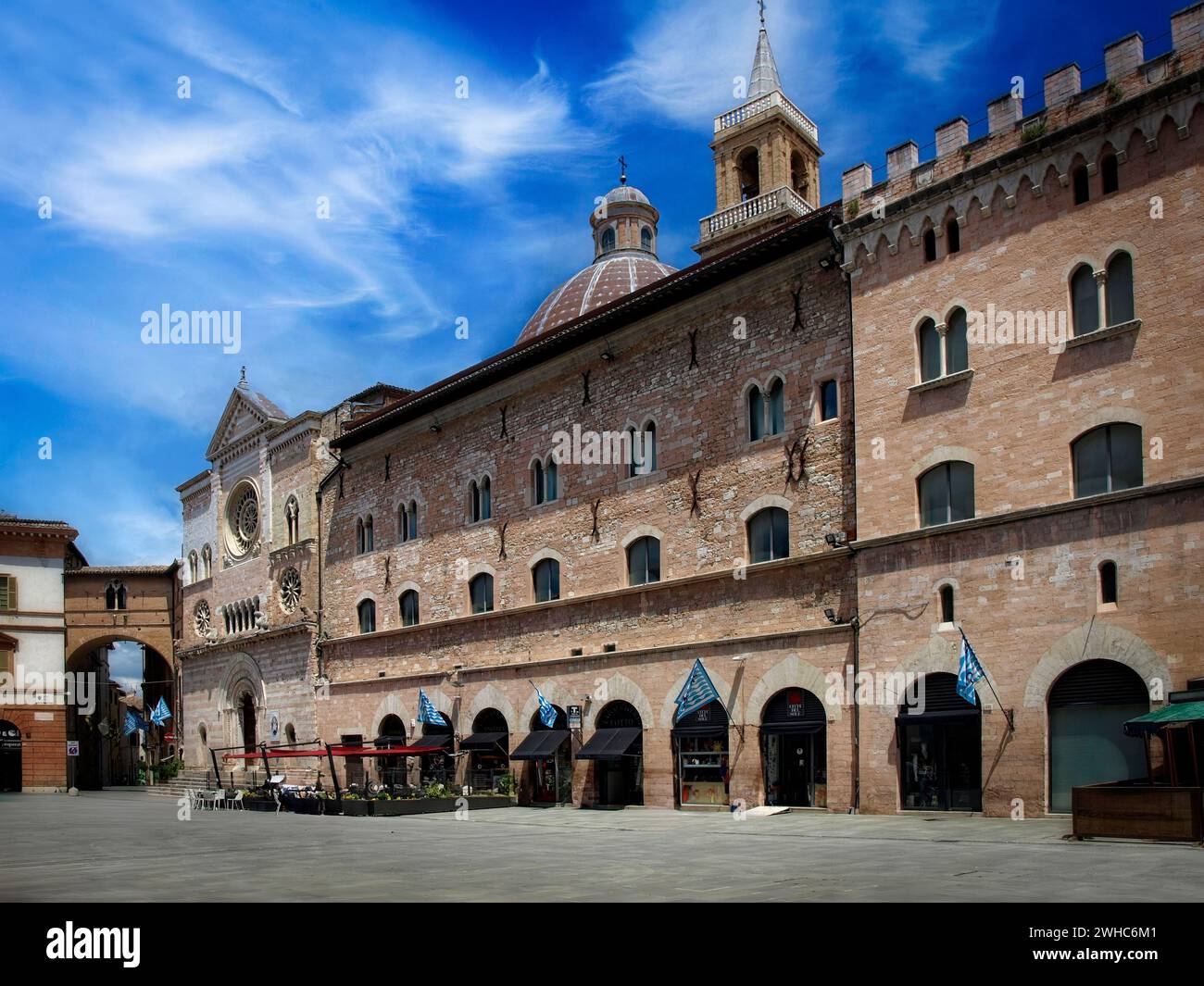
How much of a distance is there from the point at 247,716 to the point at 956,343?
38.2 m

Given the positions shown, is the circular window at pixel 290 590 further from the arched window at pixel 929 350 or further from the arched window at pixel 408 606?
the arched window at pixel 929 350

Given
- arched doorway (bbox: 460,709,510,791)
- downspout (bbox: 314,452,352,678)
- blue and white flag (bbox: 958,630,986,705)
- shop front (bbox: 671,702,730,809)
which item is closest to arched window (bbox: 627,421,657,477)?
shop front (bbox: 671,702,730,809)

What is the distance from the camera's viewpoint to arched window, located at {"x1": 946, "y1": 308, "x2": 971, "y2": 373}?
78.1 feet

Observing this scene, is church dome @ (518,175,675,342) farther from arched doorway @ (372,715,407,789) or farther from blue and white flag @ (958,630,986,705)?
blue and white flag @ (958,630,986,705)

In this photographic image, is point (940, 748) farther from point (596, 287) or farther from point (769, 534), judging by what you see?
point (596, 287)

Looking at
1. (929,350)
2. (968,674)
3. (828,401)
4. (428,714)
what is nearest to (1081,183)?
(929,350)

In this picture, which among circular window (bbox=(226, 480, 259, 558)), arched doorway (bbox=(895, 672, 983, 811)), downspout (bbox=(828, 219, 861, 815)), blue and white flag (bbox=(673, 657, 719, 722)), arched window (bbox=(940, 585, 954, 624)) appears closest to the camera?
A: arched doorway (bbox=(895, 672, 983, 811))

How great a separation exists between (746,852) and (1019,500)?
Result: 30.1ft

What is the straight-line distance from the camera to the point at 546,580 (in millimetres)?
34000

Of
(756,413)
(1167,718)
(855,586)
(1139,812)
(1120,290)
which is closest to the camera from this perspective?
(1139,812)

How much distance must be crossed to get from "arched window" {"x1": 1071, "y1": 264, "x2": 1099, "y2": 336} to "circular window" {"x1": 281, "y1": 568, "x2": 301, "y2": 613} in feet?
106

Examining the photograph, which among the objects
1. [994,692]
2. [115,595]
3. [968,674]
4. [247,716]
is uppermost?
[115,595]

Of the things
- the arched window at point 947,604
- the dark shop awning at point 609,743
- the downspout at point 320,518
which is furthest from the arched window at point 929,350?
the downspout at point 320,518
